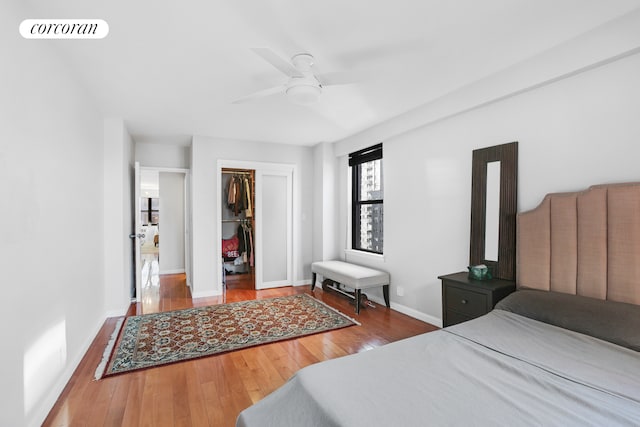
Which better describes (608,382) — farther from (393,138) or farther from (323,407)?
(393,138)

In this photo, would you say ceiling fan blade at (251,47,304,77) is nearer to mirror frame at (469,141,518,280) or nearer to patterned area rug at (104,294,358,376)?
mirror frame at (469,141,518,280)

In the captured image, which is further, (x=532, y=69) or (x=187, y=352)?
(x=187, y=352)

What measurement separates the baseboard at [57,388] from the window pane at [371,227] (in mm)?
3600

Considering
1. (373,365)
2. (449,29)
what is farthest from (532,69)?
(373,365)

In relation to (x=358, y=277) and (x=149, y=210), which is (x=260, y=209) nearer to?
(x=358, y=277)

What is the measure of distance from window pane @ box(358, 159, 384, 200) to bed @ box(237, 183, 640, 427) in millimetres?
2242

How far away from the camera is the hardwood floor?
1.97 metres

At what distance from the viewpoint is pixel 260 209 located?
517cm

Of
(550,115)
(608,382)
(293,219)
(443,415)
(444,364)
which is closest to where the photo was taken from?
(443,415)

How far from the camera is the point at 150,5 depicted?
178cm

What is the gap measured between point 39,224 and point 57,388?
1180 millimetres

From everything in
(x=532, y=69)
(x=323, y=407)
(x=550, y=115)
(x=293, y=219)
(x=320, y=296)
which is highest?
(x=532, y=69)

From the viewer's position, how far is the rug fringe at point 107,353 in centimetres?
245

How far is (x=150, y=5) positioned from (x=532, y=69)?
2.75m
